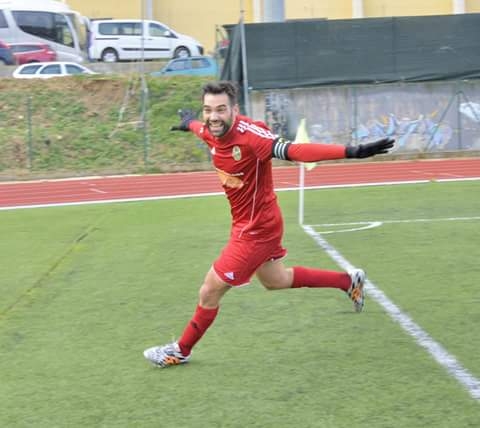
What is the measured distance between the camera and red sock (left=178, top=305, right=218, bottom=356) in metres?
6.23

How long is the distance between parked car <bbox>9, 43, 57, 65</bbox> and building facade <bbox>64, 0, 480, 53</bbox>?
9729mm

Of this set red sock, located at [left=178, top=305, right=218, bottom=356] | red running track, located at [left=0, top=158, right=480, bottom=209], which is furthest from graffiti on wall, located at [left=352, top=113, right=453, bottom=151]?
red sock, located at [left=178, top=305, right=218, bottom=356]

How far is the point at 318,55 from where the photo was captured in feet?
80.7

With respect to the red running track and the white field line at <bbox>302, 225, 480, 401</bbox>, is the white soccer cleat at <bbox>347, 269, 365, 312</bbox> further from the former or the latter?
the red running track

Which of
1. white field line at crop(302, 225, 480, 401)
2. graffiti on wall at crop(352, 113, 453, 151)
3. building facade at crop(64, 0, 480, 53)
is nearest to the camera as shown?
white field line at crop(302, 225, 480, 401)

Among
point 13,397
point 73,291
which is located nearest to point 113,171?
point 73,291

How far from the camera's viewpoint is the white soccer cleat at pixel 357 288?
7188mm

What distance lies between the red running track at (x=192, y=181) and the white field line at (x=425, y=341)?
10016 mm

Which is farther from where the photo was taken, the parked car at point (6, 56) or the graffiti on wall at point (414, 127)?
the parked car at point (6, 56)

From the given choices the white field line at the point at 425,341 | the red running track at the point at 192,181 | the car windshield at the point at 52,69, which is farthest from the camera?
the car windshield at the point at 52,69

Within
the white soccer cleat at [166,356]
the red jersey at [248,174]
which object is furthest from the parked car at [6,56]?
the white soccer cleat at [166,356]

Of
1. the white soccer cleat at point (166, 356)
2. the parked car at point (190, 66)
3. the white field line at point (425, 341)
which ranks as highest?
the parked car at point (190, 66)

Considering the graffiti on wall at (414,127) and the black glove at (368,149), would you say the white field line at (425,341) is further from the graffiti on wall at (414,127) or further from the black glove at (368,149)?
the graffiti on wall at (414,127)

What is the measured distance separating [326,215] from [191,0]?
1374 inches
